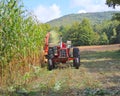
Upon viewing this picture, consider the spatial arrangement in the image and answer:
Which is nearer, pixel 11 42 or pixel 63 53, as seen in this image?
pixel 11 42

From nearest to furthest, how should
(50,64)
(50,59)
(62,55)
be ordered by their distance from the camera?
(50,64), (50,59), (62,55)

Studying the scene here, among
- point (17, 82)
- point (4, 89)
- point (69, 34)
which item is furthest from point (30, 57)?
point (69, 34)

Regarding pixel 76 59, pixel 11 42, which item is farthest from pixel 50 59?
pixel 11 42

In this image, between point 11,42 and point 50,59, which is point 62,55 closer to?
point 50,59

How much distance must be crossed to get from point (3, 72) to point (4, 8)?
192cm

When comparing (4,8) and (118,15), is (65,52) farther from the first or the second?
(118,15)

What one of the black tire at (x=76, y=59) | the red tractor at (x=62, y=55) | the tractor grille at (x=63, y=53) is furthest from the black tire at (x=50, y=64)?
the black tire at (x=76, y=59)

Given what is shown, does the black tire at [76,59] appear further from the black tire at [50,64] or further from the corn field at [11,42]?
the corn field at [11,42]

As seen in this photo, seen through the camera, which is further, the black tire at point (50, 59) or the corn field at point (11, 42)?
the black tire at point (50, 59)

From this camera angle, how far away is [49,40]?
20.4 metres

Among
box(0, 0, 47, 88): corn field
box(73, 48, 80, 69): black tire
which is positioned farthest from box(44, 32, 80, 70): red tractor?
box(0, 0, 47, 88): corn field

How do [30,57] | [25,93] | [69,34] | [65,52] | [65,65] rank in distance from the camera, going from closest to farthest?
[25,93], [30,57], [65,52], [65,65], [69,34]

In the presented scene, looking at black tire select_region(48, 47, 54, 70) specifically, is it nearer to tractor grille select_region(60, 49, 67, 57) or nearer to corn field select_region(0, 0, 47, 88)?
→ tractor grille select_region(60, 49, 67, 57)

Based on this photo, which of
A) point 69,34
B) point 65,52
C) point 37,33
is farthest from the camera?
point 69,34
